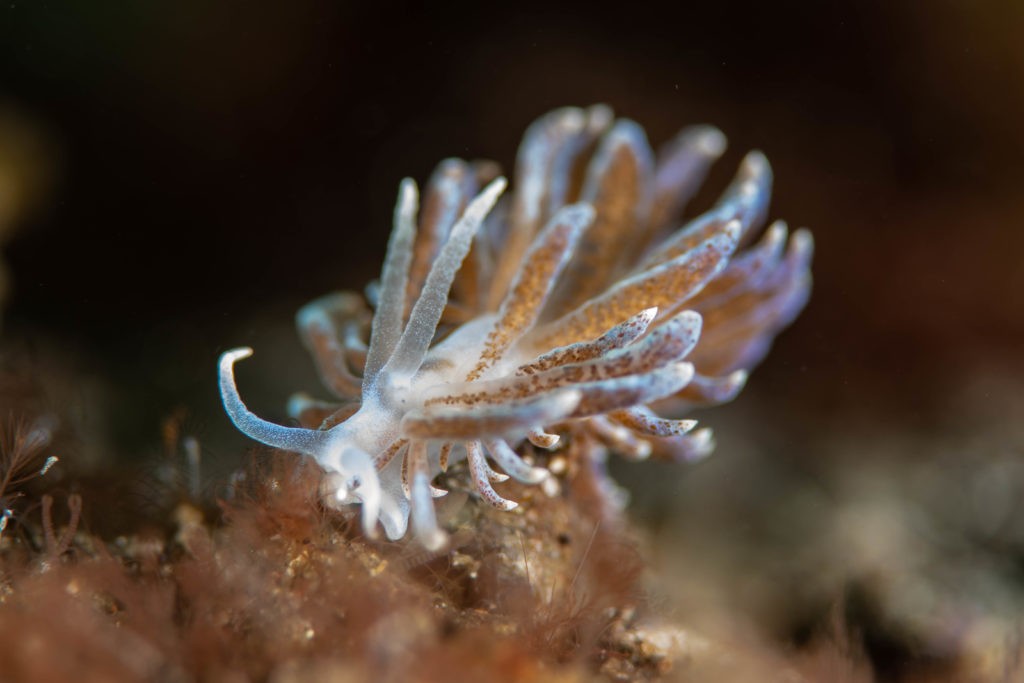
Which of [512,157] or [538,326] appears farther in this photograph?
[512,157]

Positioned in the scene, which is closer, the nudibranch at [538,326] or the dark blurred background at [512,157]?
the nudibranch at [538,326]

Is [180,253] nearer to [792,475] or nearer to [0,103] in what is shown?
[0,103]

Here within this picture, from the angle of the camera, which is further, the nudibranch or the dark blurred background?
the dark blurred background

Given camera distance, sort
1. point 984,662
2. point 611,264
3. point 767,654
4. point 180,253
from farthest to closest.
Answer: point 180,253
point 611,264
point 984,662
point 767,654

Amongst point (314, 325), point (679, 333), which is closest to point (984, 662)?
point (679, 333)
